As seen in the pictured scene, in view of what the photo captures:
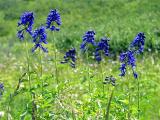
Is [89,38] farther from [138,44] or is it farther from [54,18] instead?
[138,44]

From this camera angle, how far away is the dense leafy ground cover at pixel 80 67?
307 cm

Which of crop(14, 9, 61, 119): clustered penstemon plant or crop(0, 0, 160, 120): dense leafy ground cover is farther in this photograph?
crop(14, 9, 61, 119): clustered penstemon plant

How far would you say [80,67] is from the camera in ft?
32.6

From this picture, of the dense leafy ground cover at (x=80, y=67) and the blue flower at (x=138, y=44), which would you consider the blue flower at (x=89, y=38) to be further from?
the blue flower at (x=138, y=44)

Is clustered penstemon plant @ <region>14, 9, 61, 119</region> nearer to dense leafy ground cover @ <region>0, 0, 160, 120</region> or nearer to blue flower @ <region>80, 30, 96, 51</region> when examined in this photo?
dense leafy ground cover @ <region>0, 0, 160, 120</region>

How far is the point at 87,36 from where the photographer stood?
4922 millimetres

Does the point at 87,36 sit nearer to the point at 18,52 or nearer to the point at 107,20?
the point at 18,52

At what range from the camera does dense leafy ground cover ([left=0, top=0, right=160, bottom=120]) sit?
307 centimetres

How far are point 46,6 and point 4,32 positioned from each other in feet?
11.9

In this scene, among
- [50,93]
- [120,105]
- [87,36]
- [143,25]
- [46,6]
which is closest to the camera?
[50,93]

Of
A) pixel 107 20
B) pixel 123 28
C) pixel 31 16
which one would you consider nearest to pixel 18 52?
pixel 123 28

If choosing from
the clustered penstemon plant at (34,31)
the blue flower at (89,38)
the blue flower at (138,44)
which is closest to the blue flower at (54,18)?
the clustered penstemon plant at (34,31)

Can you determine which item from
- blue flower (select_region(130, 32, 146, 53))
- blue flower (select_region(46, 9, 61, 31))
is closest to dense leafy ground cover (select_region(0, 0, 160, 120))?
blue flower (select_region(46, 9, 61, 31))

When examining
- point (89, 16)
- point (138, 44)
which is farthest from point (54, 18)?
point (89, 16)
